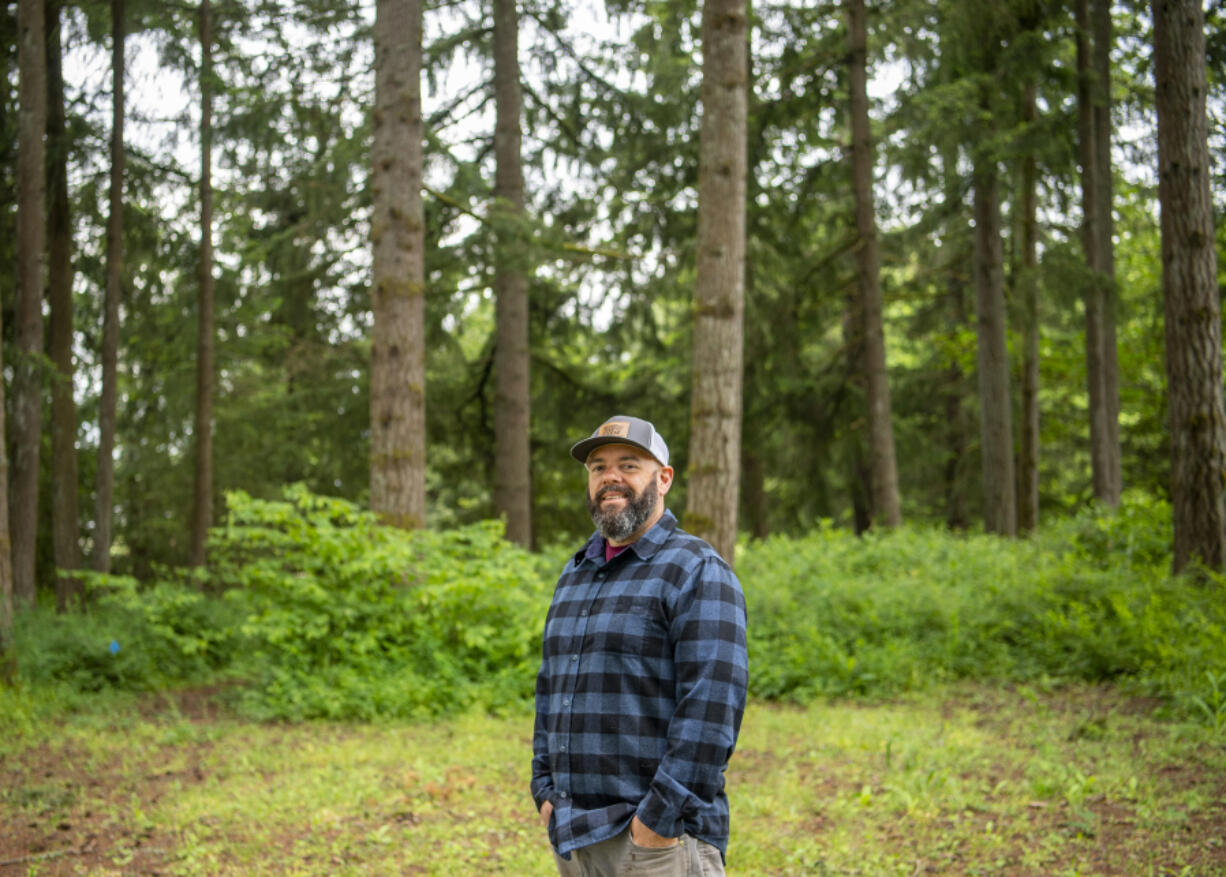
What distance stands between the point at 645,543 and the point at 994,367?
15203 mm

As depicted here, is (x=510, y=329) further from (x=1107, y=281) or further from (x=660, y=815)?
(x=660, y=815)

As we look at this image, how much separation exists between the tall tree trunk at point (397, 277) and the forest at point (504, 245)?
35 mm

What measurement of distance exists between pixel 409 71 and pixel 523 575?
5.18 m

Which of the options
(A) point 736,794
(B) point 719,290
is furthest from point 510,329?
(A) point 736,794

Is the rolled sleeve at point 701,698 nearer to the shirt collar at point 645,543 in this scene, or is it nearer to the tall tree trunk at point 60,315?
the shirt collar at point 645,543

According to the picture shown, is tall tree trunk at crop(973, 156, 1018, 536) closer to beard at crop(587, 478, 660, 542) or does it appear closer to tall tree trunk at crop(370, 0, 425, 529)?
tall tree trunk at crop(370, 0, 425, 529)

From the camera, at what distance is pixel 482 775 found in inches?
261

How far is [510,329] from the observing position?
14.9 m

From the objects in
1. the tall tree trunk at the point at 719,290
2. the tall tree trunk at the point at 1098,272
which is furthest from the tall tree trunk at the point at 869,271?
the tall tree trunk at the point at 719,290

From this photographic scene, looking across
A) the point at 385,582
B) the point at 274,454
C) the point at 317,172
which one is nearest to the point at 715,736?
the point at 385,582

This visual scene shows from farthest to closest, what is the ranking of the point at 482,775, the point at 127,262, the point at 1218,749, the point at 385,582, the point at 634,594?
the point at 127,262 < the point at 385,582 < the point at 482,775 < the point at 1218,749 < the point at 634,594

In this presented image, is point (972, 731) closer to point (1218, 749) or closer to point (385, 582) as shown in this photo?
point (1218, 749)

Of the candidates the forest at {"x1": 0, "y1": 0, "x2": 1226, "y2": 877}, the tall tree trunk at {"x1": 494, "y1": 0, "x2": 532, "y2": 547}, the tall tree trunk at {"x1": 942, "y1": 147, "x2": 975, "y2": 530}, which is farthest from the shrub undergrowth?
the tall tree trunk at {"x1": 942, "y1": 147, "x2": 975, "y2": 530}

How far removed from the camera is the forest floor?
5.00 m
